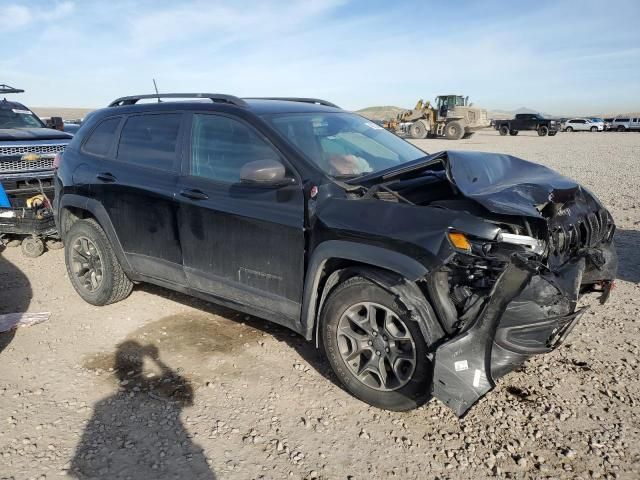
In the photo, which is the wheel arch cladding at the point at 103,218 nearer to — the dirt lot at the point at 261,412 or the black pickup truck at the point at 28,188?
the dirt lot at the point at 261,412

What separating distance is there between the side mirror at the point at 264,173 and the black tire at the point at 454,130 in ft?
97.4

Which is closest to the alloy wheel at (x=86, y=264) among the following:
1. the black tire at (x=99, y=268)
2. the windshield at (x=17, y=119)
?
the black tire at (x=99, y=268)

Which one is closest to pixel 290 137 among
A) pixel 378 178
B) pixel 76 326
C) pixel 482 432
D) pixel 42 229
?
pixel 378 178

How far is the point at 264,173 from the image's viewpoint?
127 inches

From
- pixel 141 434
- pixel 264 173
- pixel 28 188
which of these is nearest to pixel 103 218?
pixel 264 173

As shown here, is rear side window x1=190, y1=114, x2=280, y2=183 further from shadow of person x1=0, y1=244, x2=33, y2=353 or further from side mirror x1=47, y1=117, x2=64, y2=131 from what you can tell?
side mirror x1=47, y1=117, x2=64, y2=131

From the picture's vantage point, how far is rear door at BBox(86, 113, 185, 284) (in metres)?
4.03

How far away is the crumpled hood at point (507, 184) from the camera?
2.81 meters

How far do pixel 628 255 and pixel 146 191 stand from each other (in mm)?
5522

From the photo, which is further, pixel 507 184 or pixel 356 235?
pixel 507 184

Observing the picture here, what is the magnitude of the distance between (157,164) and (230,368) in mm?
1747

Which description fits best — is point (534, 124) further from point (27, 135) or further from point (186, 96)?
point (186, 96)

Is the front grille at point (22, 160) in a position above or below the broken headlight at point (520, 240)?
below

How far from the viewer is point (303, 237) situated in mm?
3273
